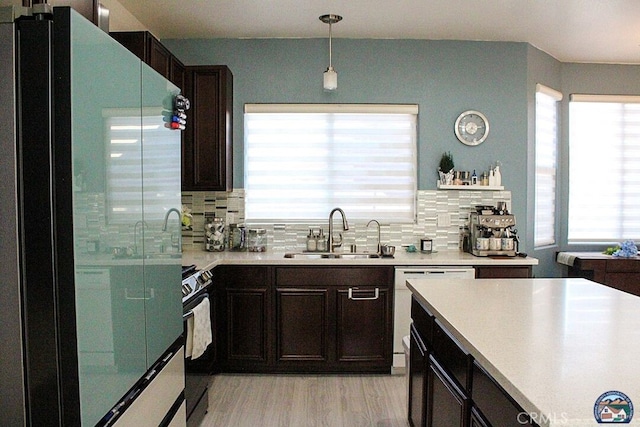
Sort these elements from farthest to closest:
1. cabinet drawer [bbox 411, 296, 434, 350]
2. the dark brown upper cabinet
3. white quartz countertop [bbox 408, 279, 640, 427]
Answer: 1. the dark brown upper cabinet
2. cabinet drawer [bbox 411, 296, 434, 350]
3. white quartz countertop [bbox 408, 279, 640, 427]

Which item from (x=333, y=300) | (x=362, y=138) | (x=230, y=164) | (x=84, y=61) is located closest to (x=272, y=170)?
(x=230, y=164)

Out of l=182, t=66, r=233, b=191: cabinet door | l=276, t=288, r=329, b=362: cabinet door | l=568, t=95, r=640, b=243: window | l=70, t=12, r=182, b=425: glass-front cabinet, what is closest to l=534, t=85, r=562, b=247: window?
l=568, t=95, r=640, b=243: window

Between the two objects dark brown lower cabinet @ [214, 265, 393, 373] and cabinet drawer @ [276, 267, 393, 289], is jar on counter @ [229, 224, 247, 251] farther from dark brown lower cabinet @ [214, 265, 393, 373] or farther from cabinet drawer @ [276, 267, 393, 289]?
cabinet drawer @ [276, 267, 393, 289]

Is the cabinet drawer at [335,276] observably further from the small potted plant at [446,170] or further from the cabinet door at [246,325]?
the small potted plant at [446,170]

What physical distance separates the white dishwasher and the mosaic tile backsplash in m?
0.59

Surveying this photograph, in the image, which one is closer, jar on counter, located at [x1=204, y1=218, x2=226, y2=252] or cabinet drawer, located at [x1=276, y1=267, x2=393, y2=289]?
cabinet drawer, located at [x1=276, y1=267, x2=393, y2=289]

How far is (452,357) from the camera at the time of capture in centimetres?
185

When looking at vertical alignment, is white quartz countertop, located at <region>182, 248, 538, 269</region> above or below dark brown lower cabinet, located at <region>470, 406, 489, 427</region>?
above

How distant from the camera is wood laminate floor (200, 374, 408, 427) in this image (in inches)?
118

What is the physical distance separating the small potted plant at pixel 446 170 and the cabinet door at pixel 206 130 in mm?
1786

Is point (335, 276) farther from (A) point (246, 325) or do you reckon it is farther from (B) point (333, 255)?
(A) point (246, 325)

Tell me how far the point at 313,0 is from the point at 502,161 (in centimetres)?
209

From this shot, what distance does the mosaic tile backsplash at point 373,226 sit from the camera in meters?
4.24

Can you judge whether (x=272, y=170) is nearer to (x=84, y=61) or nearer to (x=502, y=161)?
Result: (x=502, y=161)
